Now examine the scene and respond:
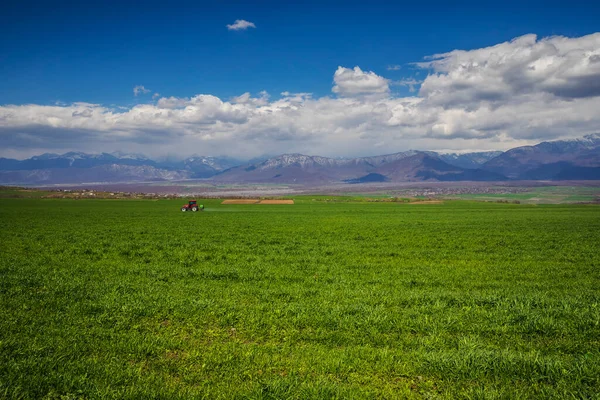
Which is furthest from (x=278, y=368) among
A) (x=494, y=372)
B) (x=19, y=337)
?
(x=19, y=337)

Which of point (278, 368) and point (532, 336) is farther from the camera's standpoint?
point (532, 336)

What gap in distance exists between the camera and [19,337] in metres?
7.66

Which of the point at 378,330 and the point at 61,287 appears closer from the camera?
the point at 378,330

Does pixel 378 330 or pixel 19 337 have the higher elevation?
pixel 19 337

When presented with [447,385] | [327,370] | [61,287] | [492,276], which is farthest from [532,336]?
[61,287]

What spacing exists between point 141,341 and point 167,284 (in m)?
5.43

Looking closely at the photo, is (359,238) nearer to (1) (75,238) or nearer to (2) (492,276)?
(2) (492,276)

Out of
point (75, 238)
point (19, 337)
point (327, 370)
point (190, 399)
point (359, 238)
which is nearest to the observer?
point (190, 399)

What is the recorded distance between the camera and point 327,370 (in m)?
6.73

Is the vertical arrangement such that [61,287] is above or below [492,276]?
above

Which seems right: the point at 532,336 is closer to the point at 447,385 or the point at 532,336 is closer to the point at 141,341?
the point at 447,385

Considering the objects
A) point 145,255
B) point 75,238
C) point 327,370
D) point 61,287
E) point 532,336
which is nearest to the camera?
point 327,370

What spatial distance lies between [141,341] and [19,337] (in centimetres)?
277

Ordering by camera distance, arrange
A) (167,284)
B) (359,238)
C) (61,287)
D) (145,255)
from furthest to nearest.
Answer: (359,238), (145,255), (167,284), (61,287)
